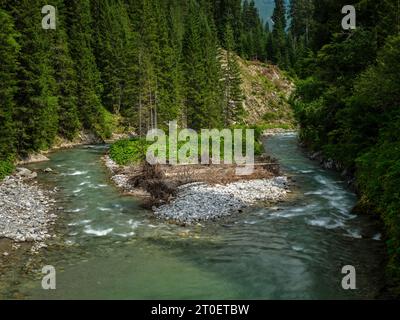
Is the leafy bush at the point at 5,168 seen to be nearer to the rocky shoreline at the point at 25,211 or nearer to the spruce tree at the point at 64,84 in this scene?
the rocky shoreline at the point at 25,211

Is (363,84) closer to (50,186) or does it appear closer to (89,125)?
(50,186)

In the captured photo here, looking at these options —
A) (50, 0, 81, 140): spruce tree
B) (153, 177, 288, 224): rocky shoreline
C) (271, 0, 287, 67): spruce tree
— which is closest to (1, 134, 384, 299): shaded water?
(153, 177, 288, 224): rocky shoreline

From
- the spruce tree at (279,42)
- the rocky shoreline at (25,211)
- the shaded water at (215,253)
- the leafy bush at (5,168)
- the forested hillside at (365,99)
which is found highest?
the spruce tree at (279,42)

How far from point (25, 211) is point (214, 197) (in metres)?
8.48

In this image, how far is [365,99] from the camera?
1886cm

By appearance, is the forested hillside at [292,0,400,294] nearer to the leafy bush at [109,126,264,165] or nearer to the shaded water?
the shaded water

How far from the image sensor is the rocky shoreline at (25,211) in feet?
50.3

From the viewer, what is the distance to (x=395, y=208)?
1200cm

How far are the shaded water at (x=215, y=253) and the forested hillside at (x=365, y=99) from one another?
155 centimetres

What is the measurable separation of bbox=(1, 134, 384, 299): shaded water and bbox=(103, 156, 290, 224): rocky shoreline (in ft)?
2.47

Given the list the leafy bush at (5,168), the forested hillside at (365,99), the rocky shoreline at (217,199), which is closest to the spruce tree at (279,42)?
the forested hillside at (365,99)
